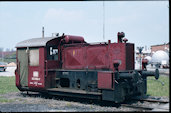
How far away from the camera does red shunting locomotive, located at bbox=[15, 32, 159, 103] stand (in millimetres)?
8852

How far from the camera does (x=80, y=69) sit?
1047cm

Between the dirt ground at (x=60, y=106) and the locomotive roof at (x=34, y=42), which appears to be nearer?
the dirt ground at (x=60, y=106)

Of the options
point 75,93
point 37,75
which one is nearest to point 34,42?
point 37,75

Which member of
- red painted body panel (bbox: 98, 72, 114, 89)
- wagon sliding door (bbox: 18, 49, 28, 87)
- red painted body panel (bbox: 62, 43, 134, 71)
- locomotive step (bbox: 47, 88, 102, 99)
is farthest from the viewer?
wagon sliding door (bbox: 18, 49, 28, 87)

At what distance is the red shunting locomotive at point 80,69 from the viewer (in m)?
8.85

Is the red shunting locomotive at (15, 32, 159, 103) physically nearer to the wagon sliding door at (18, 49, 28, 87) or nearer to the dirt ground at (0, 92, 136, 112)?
the wagon sliding door at (18, 49, 28, 87)

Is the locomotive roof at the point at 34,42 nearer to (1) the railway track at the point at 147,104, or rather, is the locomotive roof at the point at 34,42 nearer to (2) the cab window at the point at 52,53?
(2) the cab window at the point at 52,53

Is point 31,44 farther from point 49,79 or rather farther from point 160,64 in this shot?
point 160,64

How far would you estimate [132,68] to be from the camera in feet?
32.9

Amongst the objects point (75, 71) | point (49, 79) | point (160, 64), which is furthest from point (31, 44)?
point (160, 64)

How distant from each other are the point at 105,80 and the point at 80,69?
79.9 inches

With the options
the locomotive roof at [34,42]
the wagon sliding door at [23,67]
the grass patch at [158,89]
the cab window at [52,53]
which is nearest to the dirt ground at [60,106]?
the wagon sliding door at [23,67]

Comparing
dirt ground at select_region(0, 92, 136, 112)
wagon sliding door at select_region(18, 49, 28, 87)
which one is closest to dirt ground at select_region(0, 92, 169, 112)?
dirt ground at select_region(0, 92, 136, 112)

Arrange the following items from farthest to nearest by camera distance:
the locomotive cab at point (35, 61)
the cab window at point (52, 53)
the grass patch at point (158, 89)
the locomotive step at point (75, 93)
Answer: the grass patch at point (158, 89)
the cab window at point (52, 53)
the locomotive cab at point (35, 61)
the locomotive step at point (75, 93)
